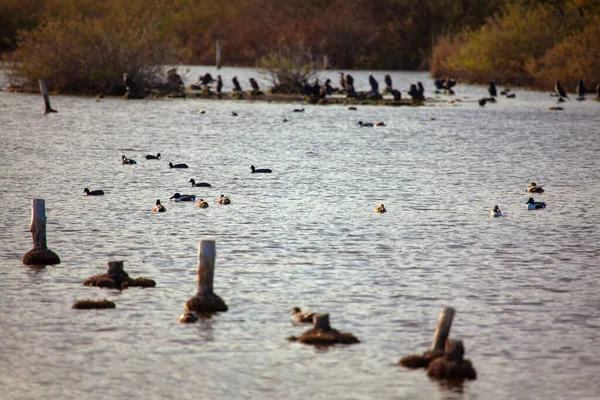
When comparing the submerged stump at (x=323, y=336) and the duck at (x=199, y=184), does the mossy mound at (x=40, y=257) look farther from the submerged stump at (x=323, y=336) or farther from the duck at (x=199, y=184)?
the duck at (x=199, y=184)

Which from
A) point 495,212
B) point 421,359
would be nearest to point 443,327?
point 421,359

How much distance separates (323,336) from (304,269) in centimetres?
375

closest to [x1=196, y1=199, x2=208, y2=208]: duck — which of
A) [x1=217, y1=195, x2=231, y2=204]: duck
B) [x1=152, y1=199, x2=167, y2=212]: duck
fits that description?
[x1=217, y1=195, x2=231, y2=204]: duck

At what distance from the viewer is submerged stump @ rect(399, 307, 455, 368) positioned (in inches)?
422

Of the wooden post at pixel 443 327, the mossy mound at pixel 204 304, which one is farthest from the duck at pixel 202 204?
the wooden post at pixel 443 327

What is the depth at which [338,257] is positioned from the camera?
642 inches

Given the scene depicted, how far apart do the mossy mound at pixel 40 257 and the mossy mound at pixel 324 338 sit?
4.98m

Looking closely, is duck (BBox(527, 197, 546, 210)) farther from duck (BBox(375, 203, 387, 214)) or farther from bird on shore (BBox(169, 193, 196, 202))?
bird on shore (BBox(169, 193, 196, 202))

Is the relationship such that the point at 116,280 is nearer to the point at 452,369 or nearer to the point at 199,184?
the point at 452,369

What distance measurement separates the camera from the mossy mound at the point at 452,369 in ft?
34.4

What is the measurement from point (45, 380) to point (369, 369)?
3014mm

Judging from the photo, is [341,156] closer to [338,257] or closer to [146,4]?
[338,257]

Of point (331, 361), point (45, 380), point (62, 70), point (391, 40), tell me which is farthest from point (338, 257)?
point (391, 40)

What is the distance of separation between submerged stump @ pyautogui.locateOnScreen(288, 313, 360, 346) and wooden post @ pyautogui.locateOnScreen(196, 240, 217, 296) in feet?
4.71
